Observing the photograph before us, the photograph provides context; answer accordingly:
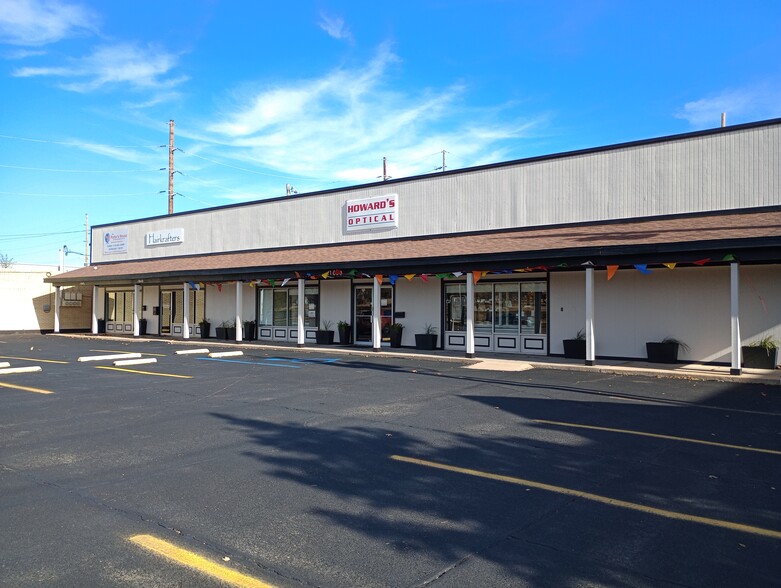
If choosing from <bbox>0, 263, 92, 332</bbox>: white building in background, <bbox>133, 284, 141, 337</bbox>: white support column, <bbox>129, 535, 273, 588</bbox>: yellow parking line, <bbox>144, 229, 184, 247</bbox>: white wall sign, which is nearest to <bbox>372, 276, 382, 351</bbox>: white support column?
<bbox>133, 284, 141, 337</bbox>: white support column

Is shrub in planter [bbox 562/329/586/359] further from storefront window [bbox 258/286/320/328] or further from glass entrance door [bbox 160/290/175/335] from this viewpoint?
glass entrance door [bbox 160/290/175/335]

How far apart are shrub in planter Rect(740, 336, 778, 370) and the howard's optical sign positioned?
41.8 ft

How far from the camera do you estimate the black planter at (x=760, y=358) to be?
48.9ft

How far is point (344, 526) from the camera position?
4805mm

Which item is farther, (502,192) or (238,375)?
(502,192)

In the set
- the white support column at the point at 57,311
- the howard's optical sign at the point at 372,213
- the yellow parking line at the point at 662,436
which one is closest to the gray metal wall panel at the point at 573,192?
the howard's optical sign at the point at 372,213

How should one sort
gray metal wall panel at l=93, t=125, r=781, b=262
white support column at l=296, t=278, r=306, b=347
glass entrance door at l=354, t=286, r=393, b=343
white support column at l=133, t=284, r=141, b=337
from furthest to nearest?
white support column at l=133, t=284, r=141, b=337, white support column at l=296, t=278, r=306, b=347, glass entrance door at l=354, t=286, r=393, b=343, gray metal wall panel at l=93, t=125, r=781, b=262

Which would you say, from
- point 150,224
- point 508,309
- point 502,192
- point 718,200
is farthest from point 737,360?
point 150,224

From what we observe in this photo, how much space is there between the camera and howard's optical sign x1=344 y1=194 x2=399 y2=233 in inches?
921

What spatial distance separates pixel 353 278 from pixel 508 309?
20.5ft

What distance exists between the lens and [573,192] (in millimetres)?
19141

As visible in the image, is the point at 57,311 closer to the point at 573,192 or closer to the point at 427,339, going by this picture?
the point at 427,339

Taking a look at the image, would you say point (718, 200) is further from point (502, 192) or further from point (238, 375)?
point (238, 375)

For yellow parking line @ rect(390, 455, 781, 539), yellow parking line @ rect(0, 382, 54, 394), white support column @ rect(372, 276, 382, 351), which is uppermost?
white support column @ rect(372, 276, 382, 351)
